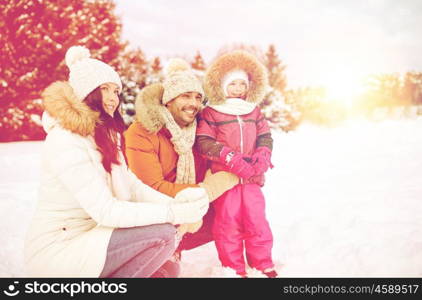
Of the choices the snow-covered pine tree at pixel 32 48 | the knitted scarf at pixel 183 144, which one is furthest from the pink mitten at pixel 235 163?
the snow-covered pine tree at pixel 32 48

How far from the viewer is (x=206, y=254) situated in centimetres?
279

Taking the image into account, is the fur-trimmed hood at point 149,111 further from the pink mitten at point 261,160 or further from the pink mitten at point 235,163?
the pink mitten at point 261,160

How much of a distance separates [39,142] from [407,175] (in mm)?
6795

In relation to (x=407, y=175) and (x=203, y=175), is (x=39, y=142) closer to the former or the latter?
(x=203, y=175)

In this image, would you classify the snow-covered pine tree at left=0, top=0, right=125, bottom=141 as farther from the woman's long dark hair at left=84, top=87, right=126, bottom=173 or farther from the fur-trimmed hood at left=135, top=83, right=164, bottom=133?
the woman's long dark hair at left=84, top=87, right=126, bottom=173

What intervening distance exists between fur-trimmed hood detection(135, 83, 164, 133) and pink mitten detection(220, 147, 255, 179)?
50 centimetres

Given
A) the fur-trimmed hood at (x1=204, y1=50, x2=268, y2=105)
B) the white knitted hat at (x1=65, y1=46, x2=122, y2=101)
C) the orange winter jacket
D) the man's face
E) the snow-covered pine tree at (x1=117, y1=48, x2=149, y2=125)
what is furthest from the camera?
the snow-covered pine tree at (x1=117, y1=48, x2=149, y2=125)

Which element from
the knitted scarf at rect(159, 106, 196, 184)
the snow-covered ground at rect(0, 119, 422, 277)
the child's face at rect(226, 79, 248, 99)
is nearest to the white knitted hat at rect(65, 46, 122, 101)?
the knitted scarf at rect(159, 106, 196, 184)

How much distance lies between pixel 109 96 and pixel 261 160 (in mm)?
1193

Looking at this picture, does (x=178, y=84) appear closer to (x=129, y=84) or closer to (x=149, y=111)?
(x=149, y=111)

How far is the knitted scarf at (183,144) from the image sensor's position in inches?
90.0

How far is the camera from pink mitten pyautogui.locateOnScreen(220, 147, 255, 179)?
231 cm

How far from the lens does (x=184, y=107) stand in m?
2.35

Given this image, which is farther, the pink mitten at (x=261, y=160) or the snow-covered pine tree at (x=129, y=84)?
the snow-covered pine tree at (x=129, y=84)
